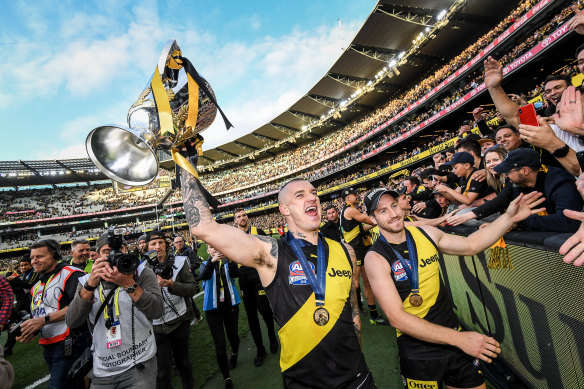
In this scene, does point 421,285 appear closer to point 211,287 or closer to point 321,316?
point 321,316

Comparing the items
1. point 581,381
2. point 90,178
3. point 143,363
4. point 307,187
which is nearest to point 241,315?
point 143,363

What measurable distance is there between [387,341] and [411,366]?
2138mm

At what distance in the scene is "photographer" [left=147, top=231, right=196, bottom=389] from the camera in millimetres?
2961

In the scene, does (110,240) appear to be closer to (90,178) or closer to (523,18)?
(523,18)

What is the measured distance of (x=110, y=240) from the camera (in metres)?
2.15

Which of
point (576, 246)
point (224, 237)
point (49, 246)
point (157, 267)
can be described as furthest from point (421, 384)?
point (49, 246)

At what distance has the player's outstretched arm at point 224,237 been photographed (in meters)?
1.52

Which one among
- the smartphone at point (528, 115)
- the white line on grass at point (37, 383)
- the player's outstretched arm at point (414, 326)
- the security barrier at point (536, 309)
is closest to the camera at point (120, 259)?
the player's outstretched arm at point (414, 326)

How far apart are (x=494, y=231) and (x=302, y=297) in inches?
62.6

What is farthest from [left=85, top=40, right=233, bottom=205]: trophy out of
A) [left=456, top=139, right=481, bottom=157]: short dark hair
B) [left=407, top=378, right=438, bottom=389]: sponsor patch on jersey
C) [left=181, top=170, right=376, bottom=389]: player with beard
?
[left=456, top=139, right=481, bottom=157]: short dark hair

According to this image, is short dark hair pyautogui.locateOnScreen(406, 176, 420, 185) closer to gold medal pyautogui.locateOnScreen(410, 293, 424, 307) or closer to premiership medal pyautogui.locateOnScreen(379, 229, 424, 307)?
premiership medal pyautogui.locateOnScreen(379, 229, 424, 307)

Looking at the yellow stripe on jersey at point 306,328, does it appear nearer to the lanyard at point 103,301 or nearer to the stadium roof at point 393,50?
the lanyard at point 103,301

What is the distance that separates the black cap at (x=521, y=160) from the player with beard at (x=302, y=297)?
1.65 metres

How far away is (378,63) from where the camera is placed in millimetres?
25453
